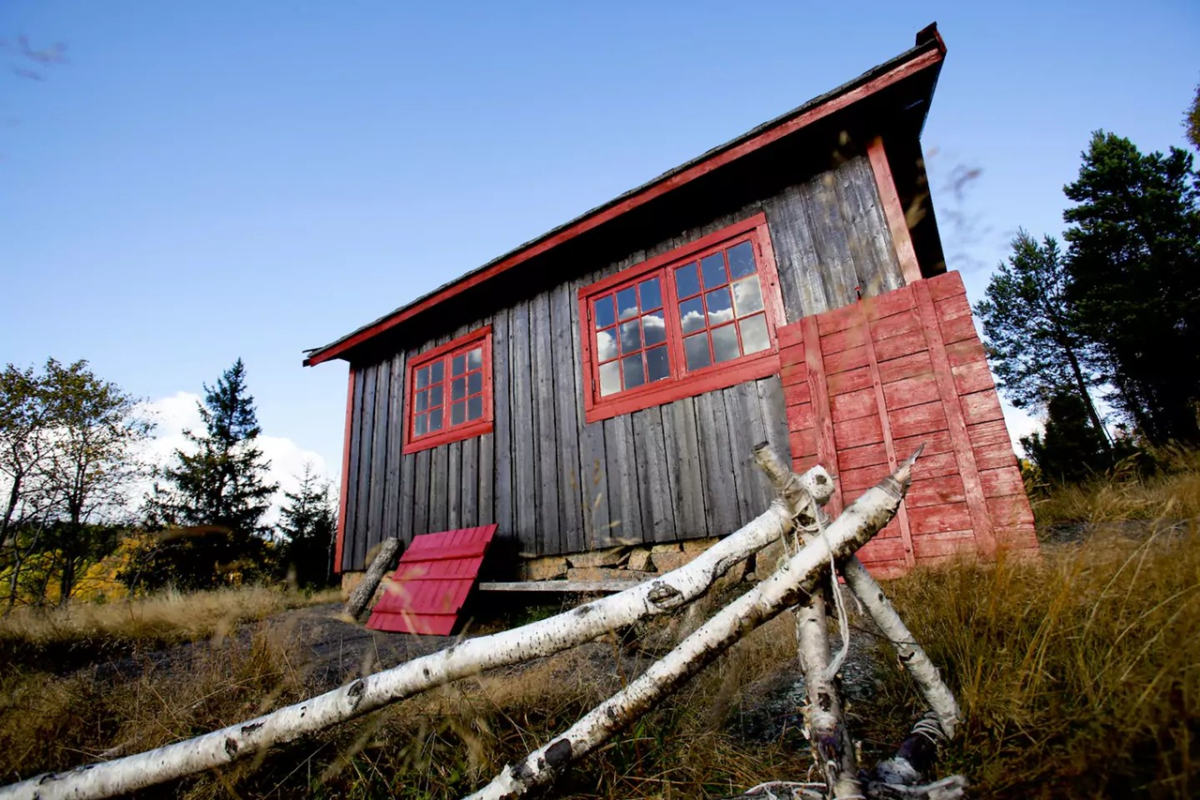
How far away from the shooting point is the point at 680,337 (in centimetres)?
461

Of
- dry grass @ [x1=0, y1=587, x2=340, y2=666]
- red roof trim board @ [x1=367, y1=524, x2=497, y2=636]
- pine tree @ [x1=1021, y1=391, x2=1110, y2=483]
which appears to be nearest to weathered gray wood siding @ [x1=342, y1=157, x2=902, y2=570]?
red roof trim board @ [x1=367, y1=524, x2=497, y2=636]

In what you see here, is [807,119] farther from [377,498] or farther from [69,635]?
[69,635]

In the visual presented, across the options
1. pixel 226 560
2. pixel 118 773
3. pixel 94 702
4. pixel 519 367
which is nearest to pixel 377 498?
pixel 519 367

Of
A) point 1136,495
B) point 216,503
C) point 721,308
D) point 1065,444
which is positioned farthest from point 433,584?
point 216,503

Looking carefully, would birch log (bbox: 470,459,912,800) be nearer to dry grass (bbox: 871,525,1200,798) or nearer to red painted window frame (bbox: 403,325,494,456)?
dry grass (bbox: 871,525,1200,798)

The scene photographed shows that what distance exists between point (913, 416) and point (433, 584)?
14.7 feet

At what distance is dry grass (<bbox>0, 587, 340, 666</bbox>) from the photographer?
4.36 m

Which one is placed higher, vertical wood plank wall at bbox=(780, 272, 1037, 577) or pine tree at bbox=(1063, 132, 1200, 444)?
pine tree at bbox=(1063, 132, 1200, 444)

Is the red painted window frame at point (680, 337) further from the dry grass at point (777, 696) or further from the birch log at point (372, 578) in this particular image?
the birch log at point (372, 578)

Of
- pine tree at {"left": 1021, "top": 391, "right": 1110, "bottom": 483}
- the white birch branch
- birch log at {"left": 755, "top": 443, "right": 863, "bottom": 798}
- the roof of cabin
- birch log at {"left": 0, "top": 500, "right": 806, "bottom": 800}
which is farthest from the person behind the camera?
pine tree at {"left": 1021, "top": 391, "right": 1110, "bottom": 483}

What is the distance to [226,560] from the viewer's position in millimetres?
15828

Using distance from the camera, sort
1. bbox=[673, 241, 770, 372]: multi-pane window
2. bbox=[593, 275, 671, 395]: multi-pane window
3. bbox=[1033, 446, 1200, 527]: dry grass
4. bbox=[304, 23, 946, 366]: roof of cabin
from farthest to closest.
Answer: bbox=[593, 275, 671, 395]: multi-pane window
bbox=[673, 241, 770, 372]: multi-pane window
bbox=[304, 23, 946, 366]: roof of cabin
bbox=[1033, 446, 1200, 527]: dry grass

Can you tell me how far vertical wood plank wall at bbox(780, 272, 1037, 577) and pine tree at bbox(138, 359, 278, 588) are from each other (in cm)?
1768

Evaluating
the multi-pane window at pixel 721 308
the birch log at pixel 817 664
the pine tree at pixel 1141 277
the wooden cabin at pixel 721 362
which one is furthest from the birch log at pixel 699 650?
the pine tree at pixel 1141 277
